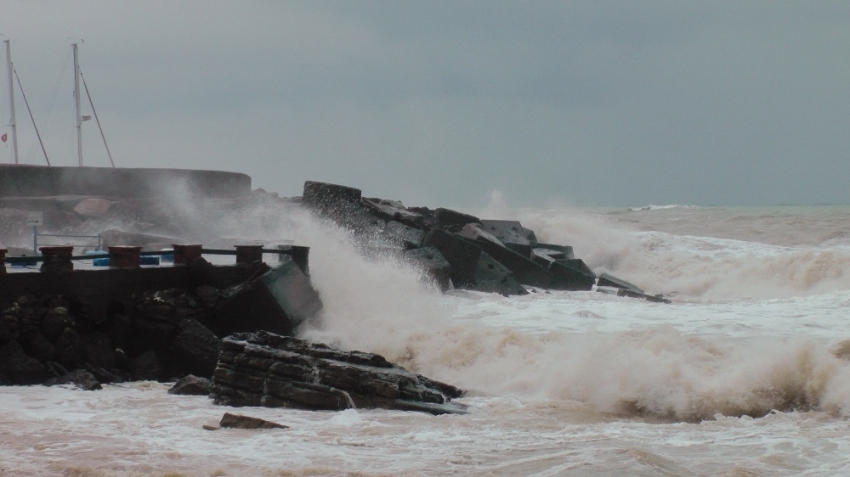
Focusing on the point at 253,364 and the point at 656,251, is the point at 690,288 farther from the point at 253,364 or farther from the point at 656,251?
the point at 253,364

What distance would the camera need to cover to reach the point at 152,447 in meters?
7.15

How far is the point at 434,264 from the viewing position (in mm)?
16562

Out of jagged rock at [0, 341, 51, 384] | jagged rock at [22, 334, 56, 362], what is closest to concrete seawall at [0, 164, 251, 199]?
jagged rock at [22, 334, 56, 362]

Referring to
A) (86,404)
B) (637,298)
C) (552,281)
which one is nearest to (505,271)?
(552,281)

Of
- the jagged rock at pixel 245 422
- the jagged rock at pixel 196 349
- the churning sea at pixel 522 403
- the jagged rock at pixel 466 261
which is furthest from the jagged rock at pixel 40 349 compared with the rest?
the jagged rock at pixel 466 261

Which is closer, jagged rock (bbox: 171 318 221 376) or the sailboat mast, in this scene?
jagged rock (bbox: 171 318 221 376)

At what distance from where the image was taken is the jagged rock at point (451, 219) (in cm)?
2086

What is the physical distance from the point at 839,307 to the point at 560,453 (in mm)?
9408

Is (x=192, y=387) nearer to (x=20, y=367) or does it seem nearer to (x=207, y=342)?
(x=207, y=342)

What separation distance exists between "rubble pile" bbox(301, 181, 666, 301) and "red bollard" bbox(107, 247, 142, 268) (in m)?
5.62

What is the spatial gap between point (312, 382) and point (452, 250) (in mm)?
8859

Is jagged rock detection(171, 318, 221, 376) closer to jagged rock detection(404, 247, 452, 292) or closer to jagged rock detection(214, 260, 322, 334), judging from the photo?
jagged rock detection(214, 260, 322, 334)

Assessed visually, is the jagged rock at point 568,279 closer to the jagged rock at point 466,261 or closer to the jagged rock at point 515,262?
the jagged rock at point 515,262

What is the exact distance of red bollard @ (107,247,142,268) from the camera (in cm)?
1180
